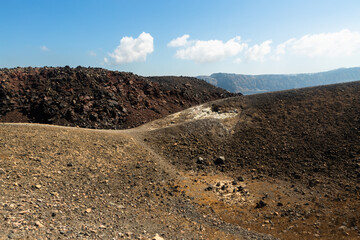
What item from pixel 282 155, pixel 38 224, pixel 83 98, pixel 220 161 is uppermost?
pixel 83 98

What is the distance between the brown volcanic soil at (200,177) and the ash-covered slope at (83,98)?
32.3 ft

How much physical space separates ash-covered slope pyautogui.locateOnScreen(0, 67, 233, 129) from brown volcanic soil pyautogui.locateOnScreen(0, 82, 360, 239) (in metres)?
9.84

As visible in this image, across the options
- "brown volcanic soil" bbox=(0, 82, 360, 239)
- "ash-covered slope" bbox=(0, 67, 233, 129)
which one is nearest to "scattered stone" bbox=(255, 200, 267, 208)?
"brown volcanic soil" bbox=(0, 82, 360, 239)

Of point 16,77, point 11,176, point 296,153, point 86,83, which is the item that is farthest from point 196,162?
point 16,77

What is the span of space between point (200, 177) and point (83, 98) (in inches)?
818

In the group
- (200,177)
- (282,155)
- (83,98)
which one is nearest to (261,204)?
(200,177)

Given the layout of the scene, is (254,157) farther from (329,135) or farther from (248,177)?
(329,135)

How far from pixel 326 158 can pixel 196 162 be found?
27.9 feet

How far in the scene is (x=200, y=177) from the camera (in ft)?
46.7

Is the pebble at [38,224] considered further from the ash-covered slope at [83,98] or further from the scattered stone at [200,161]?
the ash-covered slope at [83,98]

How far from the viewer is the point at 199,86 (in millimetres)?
45688

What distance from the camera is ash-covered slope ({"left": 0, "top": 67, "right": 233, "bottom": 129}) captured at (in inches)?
1014

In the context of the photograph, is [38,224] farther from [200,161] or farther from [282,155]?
[282,155]

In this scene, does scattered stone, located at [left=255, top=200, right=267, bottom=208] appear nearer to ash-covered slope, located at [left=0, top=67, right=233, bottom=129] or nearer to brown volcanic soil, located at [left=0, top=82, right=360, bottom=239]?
brown volcanic soil, located at [left=0, top=82, right=360, bottom=239]
